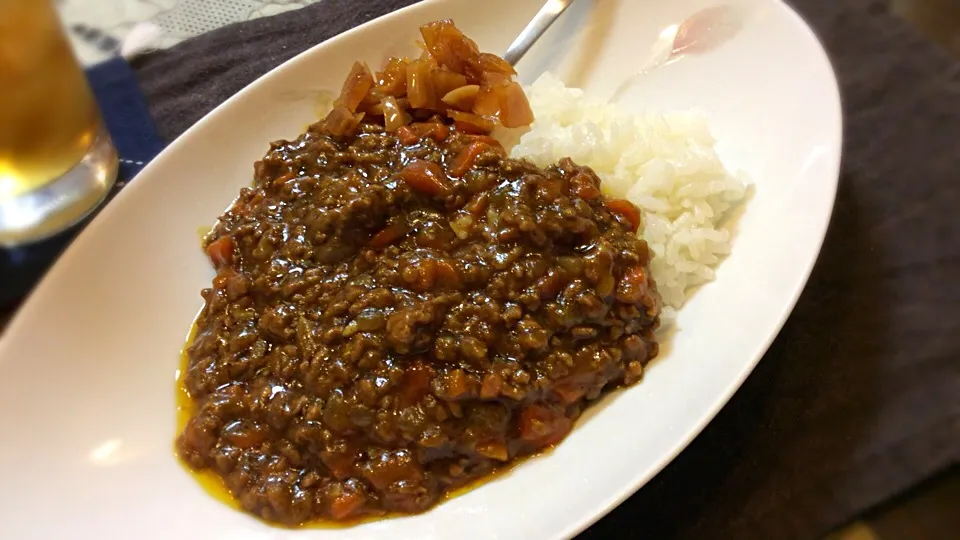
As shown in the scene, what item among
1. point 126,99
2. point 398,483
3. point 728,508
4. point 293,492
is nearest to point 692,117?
point 728,508

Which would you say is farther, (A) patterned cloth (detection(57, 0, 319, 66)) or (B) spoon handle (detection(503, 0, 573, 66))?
(A) patterned cloth (detection(57, 0, 319, 66))

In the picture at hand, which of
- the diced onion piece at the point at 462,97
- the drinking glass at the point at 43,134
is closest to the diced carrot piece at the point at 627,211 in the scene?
the diced onion piece at the point at 462,97

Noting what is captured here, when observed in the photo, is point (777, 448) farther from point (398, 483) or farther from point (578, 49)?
point (578, 49)

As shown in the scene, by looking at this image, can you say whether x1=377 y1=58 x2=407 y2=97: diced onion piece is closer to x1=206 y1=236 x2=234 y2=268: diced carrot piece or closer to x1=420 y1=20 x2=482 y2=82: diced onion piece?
x1=420 y1=20 x2=482 y2=82: diced onion piece

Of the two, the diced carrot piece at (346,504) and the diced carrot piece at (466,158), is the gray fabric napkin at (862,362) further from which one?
the diced carrot piece at (466,158)

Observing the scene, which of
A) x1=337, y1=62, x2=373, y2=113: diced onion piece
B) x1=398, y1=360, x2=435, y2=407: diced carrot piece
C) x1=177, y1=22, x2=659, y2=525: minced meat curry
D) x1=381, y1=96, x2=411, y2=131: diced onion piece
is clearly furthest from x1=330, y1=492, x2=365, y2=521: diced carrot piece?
x1=337, y1=62, x2=373, y2=113: diced onion piece
